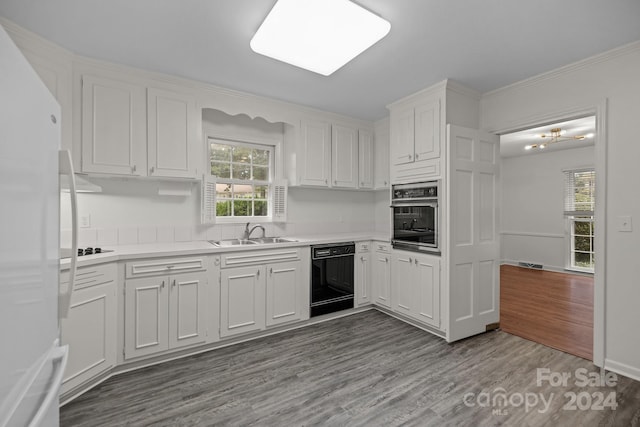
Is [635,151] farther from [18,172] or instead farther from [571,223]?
[571,223]

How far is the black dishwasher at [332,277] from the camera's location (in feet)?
10.8

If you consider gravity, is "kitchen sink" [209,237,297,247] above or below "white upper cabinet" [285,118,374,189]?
below

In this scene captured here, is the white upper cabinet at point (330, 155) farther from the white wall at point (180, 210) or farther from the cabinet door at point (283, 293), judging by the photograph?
the cabinet door at point (283, 293)

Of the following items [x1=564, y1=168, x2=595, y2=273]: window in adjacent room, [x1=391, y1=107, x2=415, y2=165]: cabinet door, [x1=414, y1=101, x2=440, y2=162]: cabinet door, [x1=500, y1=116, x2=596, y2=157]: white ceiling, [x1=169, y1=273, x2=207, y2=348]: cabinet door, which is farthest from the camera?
[x1=564, y1=168, x2=595, y2=273]: window in adjacent room

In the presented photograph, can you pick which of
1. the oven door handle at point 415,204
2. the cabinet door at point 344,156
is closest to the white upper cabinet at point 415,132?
the oven door handle at point 415,204

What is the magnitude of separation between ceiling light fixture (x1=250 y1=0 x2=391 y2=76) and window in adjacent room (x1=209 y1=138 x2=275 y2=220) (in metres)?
1.63

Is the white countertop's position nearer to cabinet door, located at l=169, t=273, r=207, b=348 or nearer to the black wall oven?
cabinet door, located at l=169, t=273, r=207, b=348

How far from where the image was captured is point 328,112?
148 inches

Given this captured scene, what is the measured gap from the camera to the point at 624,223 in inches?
90.3

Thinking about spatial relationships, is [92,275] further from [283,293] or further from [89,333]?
[283,293]

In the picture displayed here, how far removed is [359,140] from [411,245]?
65.2 inches

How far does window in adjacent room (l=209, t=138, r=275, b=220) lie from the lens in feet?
11.2

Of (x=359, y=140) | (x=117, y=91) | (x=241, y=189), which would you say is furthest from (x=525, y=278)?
(x=117, y=91)

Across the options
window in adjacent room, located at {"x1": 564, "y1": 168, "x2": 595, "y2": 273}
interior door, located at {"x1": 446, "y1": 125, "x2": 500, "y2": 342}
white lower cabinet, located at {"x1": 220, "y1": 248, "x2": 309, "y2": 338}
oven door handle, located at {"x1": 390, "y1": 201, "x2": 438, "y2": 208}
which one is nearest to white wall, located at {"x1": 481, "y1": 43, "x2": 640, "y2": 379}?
interior door, located at {"x1": 446, "y1": 125, "x2": 500, "y2": 342}
